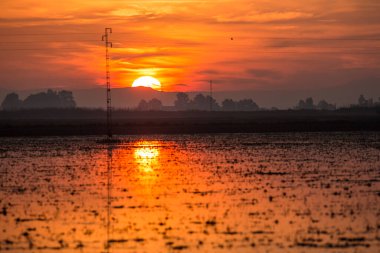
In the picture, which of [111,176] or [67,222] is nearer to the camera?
[67,222]

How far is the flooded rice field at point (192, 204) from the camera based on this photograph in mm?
20641

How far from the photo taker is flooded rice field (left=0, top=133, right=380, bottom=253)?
20641 mm

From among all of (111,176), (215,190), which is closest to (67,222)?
(215,190)

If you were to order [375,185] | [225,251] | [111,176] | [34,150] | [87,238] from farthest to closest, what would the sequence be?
[34,150]
[111,176]
[375,185]
[87,238]
[225,251]

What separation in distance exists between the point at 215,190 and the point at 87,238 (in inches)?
450

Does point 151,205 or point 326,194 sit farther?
point 326,194

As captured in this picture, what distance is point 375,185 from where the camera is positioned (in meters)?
33.2

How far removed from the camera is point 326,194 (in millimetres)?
30094

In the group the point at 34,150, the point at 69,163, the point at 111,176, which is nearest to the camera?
the point at 111,176

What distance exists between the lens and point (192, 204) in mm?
27797

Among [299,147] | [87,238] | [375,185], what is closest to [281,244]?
[87,238]

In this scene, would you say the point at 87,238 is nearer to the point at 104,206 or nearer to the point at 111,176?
the point at 104,206

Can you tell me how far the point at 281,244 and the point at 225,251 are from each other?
1758mm

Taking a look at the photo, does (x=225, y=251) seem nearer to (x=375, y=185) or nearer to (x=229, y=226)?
(x=229, y=226)
